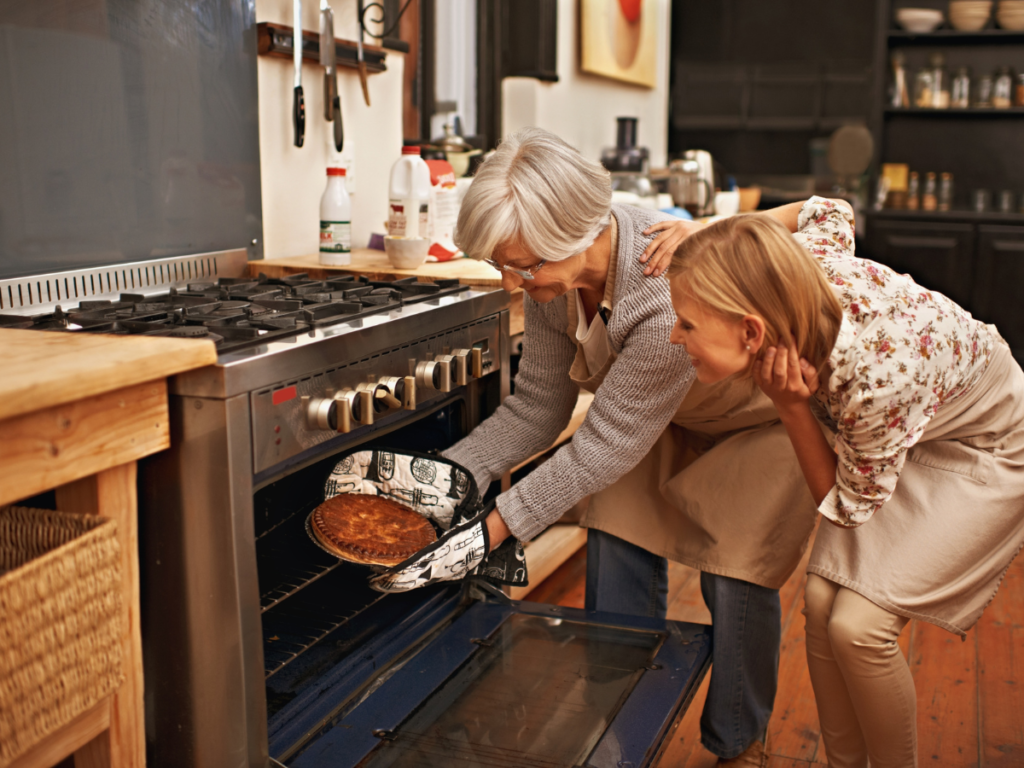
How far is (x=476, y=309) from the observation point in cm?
179

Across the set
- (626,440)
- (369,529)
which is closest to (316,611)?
(369,529)

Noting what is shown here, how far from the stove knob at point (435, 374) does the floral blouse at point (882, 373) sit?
601 mm

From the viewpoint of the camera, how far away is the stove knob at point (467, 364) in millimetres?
1707

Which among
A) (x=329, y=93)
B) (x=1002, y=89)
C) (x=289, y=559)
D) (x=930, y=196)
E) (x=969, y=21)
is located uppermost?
(x=969, y=21)

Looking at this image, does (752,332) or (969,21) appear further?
(969,21)

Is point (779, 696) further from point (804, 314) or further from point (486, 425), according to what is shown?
point (804, 314)

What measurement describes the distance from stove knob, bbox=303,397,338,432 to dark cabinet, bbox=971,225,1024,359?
4080mm

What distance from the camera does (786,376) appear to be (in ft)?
4.35

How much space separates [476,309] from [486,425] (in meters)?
0.22

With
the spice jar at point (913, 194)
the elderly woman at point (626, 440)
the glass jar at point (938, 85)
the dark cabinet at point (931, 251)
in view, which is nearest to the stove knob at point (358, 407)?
the elderly woman at point (626, 440)

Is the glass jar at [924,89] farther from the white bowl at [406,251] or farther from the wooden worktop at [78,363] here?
the wooden worktop at [78,363]

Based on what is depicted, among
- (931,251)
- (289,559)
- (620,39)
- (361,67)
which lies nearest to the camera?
(289,559)

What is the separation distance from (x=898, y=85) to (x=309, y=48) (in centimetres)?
347

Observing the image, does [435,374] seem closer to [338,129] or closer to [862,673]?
[862,673]
